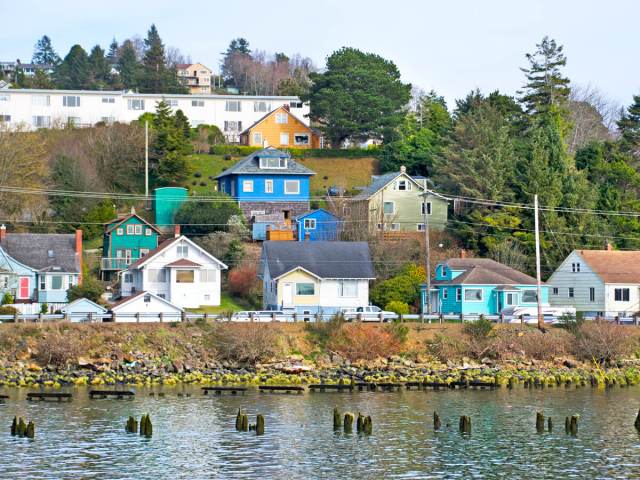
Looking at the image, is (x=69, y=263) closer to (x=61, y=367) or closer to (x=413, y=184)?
(x=61, y=367)

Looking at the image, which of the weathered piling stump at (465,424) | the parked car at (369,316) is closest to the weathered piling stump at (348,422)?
the weathered piling stump at (465,424)

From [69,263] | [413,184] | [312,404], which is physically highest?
[413,184]

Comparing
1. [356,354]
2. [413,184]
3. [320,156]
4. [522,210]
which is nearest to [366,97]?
[320,156]

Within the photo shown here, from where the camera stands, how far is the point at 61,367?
2299 inches

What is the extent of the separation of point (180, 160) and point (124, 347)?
4268cm

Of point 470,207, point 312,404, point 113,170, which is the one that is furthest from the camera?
point 113,170

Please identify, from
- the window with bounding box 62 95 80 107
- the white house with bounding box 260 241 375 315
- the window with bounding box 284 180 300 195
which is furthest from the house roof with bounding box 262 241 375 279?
the window with bounding box 62 95 80 107

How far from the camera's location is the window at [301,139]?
118 meters

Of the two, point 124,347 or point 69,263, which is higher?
point 69,263

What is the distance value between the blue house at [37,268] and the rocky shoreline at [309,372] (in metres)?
16.6

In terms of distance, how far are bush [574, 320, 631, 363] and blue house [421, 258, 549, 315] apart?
9.06 meters

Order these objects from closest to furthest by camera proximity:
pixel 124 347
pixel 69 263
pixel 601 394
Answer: pixel 601 394 < pixel 124 347 < pixel 69 263

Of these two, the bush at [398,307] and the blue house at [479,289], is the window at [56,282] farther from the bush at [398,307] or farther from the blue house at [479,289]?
the blue house at [479,289]

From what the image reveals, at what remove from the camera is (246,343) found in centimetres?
6122
